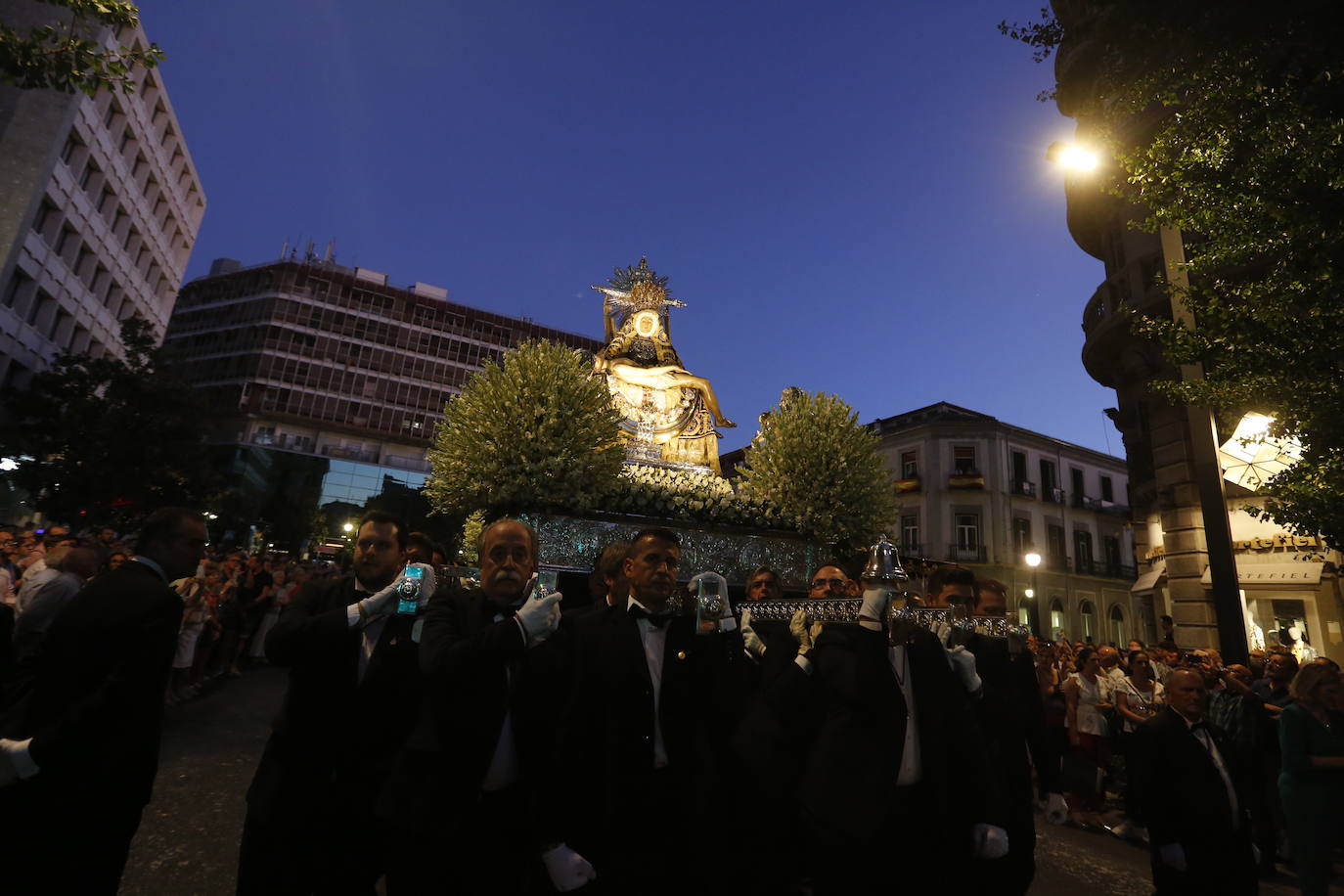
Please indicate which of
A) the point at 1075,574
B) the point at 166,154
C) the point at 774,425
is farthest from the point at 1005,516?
the point at 166,154

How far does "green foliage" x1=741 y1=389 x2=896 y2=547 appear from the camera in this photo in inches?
321

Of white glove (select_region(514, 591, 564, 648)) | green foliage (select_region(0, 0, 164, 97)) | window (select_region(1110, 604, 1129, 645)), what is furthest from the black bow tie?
window (select_region(1110, 604, 1129, 645))

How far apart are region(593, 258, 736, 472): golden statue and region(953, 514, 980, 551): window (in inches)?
1173

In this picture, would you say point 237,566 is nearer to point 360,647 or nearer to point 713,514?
point 713,514

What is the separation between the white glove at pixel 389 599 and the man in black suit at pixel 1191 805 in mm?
4449

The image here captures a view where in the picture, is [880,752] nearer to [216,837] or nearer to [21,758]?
[21,758]

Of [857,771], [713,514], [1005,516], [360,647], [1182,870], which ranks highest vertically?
[1005,516]

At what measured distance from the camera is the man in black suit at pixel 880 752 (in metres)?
3.25

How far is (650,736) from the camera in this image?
10.2 feet

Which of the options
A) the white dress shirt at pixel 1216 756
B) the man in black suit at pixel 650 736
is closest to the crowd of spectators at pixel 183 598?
the man in black suit at pixel 650 736

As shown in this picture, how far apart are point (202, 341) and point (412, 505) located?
89.0ft

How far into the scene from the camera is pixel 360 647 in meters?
3.31

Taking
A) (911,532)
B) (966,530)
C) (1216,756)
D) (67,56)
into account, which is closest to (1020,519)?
(966,530)

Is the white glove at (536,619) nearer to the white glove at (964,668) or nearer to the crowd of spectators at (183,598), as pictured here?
the crowd of spectators at (183,598)
